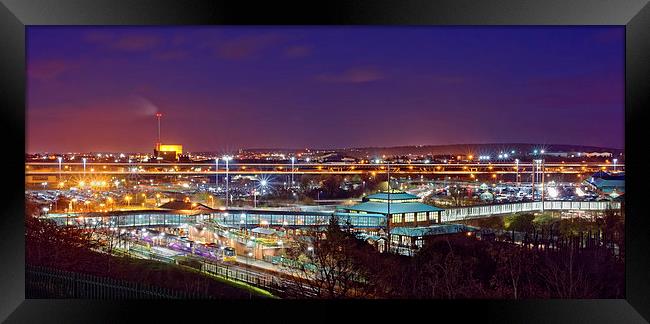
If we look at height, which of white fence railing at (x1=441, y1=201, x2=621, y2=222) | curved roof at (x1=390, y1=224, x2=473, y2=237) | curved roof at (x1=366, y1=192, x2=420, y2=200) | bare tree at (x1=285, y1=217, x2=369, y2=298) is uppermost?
curved roof at (x1=366, y1=192, x2=420, y2=200)

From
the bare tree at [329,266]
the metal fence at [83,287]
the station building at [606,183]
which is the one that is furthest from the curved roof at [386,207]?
the metal fence at [83,287]

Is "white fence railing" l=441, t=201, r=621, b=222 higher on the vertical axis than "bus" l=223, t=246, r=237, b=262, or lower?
higher

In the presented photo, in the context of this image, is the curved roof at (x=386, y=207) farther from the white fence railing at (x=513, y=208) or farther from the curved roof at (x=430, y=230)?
the white fence railing at (x=513, y=208)

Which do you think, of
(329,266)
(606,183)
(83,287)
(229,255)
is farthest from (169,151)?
(606,183)

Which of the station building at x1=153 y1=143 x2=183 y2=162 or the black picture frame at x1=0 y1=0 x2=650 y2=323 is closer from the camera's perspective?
the black picture frame at x1=0 y1=0 x2=650 y2=323

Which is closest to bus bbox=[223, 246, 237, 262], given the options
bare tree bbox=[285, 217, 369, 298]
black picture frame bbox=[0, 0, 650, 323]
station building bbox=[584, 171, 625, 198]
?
bare tree bbox=[285, 217, 369, 298]

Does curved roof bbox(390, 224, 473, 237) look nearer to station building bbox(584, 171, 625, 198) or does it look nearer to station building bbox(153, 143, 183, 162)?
station building bbox(584, 171, 625, 198)
